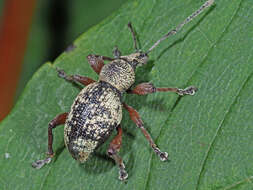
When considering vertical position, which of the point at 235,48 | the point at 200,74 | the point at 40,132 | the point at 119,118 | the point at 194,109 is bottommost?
the point at 40,132

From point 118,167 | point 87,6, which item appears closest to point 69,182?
point 118,167

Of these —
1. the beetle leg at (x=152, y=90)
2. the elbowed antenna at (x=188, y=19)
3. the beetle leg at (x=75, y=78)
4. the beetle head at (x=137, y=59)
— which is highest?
the elbowed antenna at (x=188, y=19)

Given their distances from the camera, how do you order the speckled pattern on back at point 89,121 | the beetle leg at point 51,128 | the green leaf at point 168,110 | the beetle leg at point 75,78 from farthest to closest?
the beetle leg at point 75,78 → the beetle leg at point 51,128 → the speckled pattern on back at point 89,121 → the green leaf at point 168,110

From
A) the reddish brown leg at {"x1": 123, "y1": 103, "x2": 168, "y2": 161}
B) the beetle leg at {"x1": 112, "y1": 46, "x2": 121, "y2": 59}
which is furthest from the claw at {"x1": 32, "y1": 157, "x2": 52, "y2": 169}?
the beetle leg at {"x1": 112, "y1": 46, "x2": 121, "y2": 59}

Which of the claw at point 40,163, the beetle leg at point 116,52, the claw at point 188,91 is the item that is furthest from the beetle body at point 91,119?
the claw at point 188,91

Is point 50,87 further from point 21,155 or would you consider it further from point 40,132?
point 21,155

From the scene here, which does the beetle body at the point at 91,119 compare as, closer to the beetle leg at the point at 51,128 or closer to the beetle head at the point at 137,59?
the beetle leg at the point at 51,128

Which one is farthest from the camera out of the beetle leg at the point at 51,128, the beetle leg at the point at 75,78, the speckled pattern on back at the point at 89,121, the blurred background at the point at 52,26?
the blurred background at the point at 52,26

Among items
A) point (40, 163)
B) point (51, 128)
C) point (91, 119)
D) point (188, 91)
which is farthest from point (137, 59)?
point (40, 163)

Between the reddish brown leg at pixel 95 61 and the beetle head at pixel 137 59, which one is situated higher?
the beetle head at pixel 137 59
